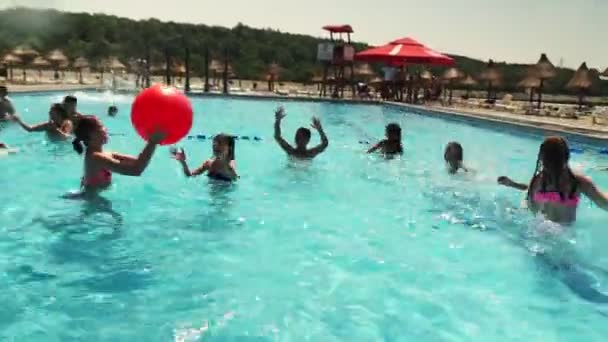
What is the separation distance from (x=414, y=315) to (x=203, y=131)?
1174cm

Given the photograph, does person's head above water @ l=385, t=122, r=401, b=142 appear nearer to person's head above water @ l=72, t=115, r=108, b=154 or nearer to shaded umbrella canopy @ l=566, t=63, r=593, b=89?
person's head above water @ l=72, t=115, r=108, b=154

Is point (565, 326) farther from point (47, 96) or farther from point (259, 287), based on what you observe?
point (47, 96)

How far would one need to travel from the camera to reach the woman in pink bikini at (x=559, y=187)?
→ 5078 mm

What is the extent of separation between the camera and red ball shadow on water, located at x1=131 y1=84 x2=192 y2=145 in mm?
4570

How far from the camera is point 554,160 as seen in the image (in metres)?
5.10

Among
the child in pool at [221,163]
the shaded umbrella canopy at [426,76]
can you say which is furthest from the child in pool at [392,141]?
the shaded umbrella canopy at [426,76]

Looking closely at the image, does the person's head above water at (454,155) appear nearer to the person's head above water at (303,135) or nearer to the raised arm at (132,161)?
the person's head above water at (303,135)

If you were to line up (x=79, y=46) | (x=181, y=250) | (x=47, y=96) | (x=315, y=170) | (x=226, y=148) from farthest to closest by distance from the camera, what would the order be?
(x=79, y=46) < (x=47, y=96) < (x=315, y=170) < (x=226, y=148) < (x=181, y=250)

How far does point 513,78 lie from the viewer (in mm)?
60656

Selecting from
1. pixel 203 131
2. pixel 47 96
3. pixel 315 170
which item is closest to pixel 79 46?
pixel 47 96

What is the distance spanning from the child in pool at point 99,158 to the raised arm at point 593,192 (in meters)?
3.41

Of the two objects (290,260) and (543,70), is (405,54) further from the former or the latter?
(290,260)

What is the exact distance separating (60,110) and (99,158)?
5595mm

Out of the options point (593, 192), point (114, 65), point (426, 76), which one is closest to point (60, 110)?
point (593, 192)
